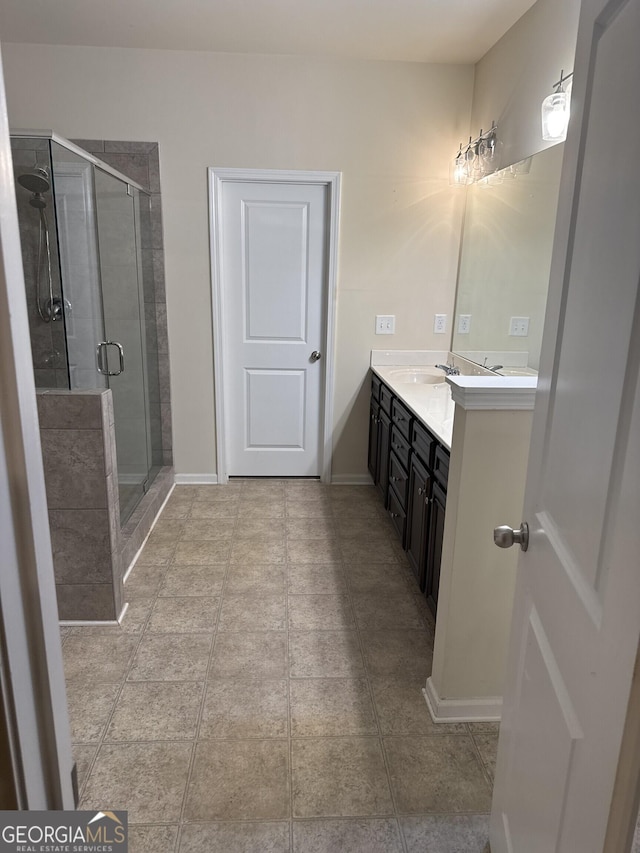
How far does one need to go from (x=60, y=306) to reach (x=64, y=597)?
124 cm

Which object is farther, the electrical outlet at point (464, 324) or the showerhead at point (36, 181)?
the electrical outlet at point (464, 324)

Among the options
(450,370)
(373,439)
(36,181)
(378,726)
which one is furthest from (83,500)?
(450,370)

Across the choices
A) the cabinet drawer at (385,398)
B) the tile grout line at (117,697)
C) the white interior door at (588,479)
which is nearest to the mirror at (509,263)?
the cabinet drawer at (385,398)

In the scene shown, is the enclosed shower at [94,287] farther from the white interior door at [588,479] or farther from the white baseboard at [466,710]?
the white interior door at [588,479]

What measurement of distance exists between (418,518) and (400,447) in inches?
20.9

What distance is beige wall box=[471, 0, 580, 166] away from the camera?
2441 millimetres

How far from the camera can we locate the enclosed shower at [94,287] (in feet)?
7.58

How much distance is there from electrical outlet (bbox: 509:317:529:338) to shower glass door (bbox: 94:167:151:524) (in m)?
2.07

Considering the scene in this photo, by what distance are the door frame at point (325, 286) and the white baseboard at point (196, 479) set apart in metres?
0.04

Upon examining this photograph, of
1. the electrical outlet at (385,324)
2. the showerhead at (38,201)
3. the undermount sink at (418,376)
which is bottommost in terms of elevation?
the undermount sink at (418,376)

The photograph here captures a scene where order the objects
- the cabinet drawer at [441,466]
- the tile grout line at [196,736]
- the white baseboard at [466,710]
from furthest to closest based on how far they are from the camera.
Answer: the cabinet drawer at [441,466]
the white baseboard at [466,710]
the tile grout line at [196,736]

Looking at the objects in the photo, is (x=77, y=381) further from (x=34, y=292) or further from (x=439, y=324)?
(x=439, y=324)

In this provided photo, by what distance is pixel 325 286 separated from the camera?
153 inches

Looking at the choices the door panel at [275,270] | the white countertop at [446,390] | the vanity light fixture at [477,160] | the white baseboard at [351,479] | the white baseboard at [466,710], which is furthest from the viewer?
the white baseboard at [351,479]
